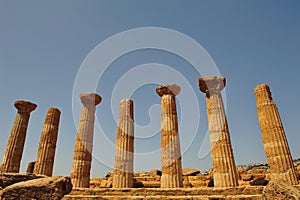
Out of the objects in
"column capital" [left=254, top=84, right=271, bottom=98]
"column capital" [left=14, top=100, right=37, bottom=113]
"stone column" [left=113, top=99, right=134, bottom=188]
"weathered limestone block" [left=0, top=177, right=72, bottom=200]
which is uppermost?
"column capital" [left=14, top=100, right=37, bottom=113]

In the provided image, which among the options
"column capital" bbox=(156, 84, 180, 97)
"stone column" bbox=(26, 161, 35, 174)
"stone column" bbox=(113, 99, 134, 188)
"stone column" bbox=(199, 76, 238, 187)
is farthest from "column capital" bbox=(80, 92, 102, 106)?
"stone column" bbox=(26, 161, 35, 174)

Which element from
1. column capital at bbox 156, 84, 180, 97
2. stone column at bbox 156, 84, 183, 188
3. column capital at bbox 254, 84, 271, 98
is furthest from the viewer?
Answer: column capital at bbox 156, 84, 180, 97

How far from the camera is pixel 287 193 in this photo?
5047 mm

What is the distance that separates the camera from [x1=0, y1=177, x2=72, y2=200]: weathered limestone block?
6.14 metres

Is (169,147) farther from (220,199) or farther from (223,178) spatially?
(220,199)

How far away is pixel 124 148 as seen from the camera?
48.9ft

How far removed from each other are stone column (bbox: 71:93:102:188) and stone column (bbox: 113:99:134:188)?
2.59 meters

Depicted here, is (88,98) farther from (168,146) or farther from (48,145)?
(168,146)

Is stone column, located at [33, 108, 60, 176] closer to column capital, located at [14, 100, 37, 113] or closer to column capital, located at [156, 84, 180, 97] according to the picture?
column capital, located at [14, 100, 37, 113]

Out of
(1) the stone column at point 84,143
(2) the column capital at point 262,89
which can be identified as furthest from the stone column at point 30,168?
(2) the column capital at point 262,89

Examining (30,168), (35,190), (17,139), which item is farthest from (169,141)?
(30,168)

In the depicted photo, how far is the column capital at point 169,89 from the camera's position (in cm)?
1573

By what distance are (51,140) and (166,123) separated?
31.4 ft

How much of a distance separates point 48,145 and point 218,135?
12.9 m
